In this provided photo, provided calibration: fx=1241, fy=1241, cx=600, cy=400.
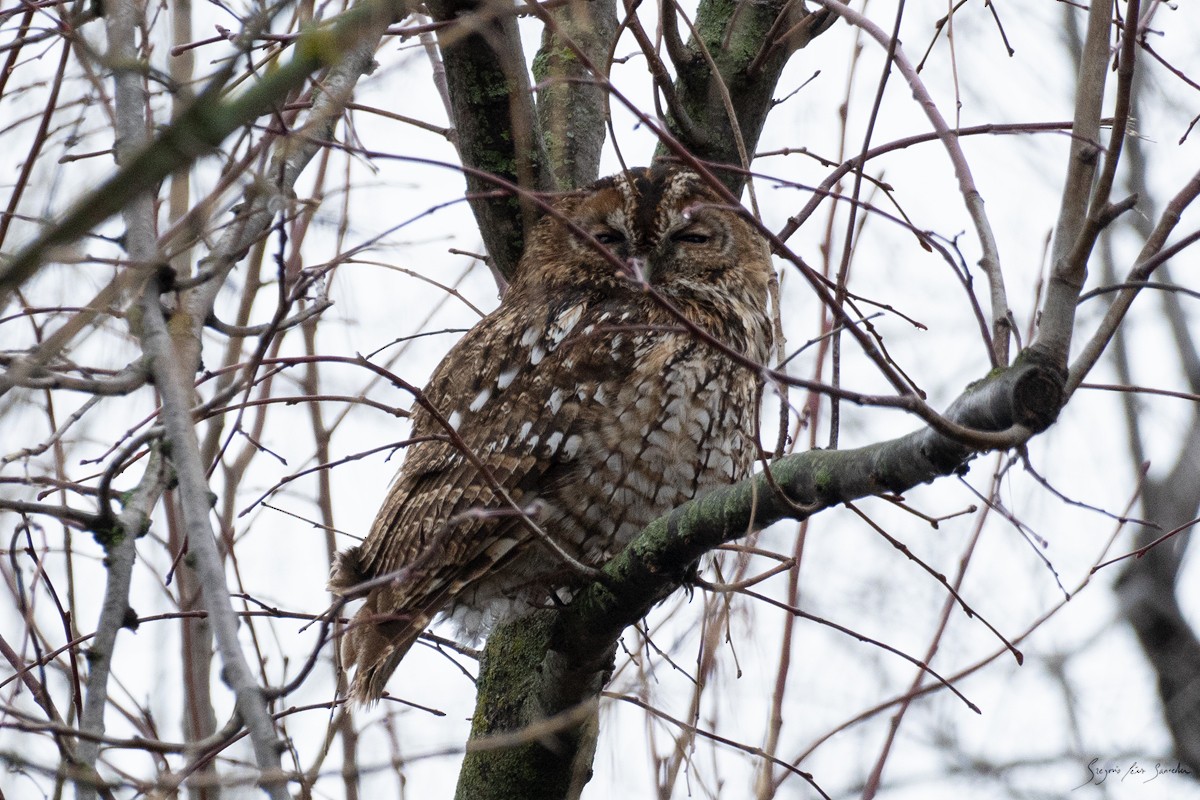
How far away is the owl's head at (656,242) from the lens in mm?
3578

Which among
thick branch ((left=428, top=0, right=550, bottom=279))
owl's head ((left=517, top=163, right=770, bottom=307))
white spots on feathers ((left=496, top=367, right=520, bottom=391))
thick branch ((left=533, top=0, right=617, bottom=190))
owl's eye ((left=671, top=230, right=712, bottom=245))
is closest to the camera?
thick branch ((left=428, top=0, right=550, bottom=279))

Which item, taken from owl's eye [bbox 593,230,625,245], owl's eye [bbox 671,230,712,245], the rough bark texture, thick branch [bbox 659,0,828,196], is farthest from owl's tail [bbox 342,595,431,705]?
thick branch [bbox 659,0,828,196]

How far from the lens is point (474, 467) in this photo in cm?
304

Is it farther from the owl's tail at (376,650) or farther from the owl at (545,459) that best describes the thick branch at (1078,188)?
the owl's tail at (376,650)

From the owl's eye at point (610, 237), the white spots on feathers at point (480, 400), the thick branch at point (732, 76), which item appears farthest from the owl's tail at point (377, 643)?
the thick branch at point (732, 76)

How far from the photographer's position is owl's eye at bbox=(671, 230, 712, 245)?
3736mm

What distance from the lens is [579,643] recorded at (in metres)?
2.75

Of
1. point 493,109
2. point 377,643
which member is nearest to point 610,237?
point 493,109

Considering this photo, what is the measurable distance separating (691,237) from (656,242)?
195 millimetres

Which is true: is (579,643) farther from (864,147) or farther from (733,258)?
(733,258)

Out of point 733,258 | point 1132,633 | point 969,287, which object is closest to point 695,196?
point 733,258

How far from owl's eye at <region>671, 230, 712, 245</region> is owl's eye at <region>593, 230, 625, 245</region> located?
7.4 inches

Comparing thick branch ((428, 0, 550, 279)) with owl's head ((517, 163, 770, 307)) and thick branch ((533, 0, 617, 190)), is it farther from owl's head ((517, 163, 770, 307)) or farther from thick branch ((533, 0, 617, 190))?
thick branch ((533, 0, 617, 190))

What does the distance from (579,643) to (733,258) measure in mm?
1530
